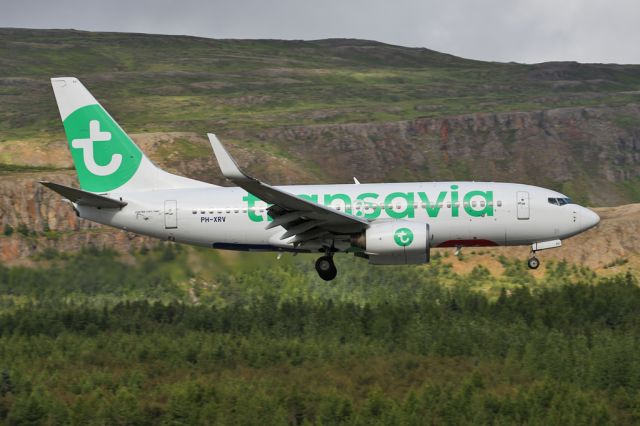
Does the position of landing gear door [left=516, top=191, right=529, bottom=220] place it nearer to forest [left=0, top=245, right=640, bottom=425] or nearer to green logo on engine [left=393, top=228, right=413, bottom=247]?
green logo on engine [left=393, top=228, right=413, bottom=247]

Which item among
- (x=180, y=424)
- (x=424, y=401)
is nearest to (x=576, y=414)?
(x=424, y=401)

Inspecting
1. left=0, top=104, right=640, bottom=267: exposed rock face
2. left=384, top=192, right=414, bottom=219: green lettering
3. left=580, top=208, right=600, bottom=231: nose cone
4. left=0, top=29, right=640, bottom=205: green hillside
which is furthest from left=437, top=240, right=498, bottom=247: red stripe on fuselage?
left=0, top=29, right=640, bottom=205: green hillside

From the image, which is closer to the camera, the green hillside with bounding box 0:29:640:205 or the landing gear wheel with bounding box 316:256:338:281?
the landing gear wheel with bounding box 316:256:338:281

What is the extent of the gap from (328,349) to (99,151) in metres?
68.5

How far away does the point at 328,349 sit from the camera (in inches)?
4995

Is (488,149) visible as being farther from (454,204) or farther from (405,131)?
(454,204)

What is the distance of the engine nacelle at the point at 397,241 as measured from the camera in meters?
55.3

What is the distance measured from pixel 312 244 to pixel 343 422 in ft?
159

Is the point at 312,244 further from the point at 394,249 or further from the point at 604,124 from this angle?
the point at 604,124

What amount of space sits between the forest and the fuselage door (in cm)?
1936

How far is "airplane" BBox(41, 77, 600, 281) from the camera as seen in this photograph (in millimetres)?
56031

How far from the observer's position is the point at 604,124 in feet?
570

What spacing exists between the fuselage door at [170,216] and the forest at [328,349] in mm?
19364

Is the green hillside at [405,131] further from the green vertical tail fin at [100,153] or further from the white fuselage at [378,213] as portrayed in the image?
the white fuselage at [378,213]
